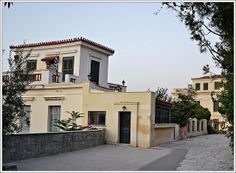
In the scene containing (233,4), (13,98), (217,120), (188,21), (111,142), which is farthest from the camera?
(217,120)

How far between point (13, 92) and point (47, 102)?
1262cm

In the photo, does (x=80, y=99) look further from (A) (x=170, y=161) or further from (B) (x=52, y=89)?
(A) (x=170, y=161)

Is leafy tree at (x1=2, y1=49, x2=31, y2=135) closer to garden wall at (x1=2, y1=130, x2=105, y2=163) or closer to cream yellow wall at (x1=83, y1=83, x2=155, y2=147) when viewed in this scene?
garden wall at (x1=2, y1=130, x2=105, y2=163)

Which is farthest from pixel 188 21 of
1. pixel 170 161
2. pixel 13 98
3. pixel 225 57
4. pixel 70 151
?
pixel 70 151

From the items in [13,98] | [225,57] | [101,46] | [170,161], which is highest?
[101,46]

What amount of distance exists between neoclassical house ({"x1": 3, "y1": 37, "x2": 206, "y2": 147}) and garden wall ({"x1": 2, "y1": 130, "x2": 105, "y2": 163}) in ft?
6.81

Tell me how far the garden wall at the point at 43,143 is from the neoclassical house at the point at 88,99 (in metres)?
2.08

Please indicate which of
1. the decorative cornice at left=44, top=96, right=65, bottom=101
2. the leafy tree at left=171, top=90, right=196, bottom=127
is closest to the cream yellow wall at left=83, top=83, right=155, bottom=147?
the decorative cornice at left=44, top=96, right=65, bottom=101

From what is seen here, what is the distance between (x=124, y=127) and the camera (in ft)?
66.5

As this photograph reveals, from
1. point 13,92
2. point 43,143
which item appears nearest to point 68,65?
point 43,143

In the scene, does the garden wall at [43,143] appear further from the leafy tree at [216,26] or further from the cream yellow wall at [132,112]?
the leafy tree at [216,26]

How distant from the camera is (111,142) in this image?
20.0 m

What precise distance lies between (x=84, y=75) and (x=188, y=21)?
16.7 meters

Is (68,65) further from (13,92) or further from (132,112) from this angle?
(13,92)
